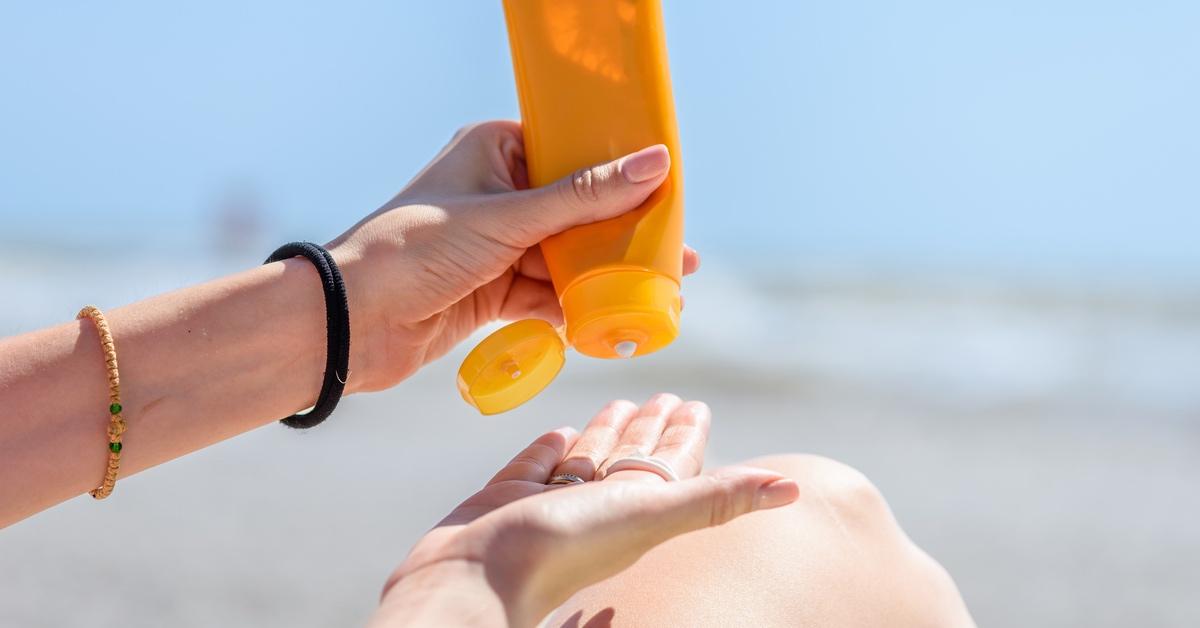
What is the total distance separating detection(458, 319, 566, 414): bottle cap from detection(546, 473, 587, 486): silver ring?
154 millimetres

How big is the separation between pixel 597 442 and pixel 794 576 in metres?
0.29

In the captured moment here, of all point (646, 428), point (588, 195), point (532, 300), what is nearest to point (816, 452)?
point (532, 300)

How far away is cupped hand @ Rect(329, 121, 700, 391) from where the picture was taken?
Answer: 1299mm

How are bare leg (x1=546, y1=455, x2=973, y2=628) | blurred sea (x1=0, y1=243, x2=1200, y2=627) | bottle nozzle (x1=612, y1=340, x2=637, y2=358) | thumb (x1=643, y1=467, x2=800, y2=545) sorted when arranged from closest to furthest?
thumb (x1=643, y1=467, x2=800, y2=545) → bare leg (x1=546, y1=455, x2=973, y2=628) → bottle nozzle (x1=612, y1=340, x2=637, y2=358) → blurred sea (x1=0, y1=243, x2=1200, y2=627)

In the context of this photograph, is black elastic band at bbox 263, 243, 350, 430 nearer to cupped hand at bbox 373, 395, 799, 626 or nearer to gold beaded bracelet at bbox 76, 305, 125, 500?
gold beaded bracelet at bbox 76, 305, 125, 500

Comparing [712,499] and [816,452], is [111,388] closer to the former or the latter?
[712,499]

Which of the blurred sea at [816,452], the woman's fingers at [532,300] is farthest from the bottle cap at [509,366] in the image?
the blurred sea at [816,452]

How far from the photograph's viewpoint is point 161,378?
4.02 ft

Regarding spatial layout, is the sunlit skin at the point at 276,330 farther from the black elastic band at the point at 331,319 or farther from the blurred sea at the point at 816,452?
the blurred sea at the point at 816,452

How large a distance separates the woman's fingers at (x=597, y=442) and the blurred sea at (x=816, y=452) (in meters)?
0.70

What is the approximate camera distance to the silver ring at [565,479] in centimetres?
112

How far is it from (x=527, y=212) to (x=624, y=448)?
0.33 meters

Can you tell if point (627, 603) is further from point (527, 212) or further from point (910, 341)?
point (910, 341)

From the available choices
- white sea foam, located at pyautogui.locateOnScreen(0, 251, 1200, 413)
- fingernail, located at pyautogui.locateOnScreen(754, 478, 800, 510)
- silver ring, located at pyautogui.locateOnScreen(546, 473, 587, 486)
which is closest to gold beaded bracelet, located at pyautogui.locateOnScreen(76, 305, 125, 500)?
silver ring, located at pyautogui.locateOnScreen(546, 473, 587, 486)
